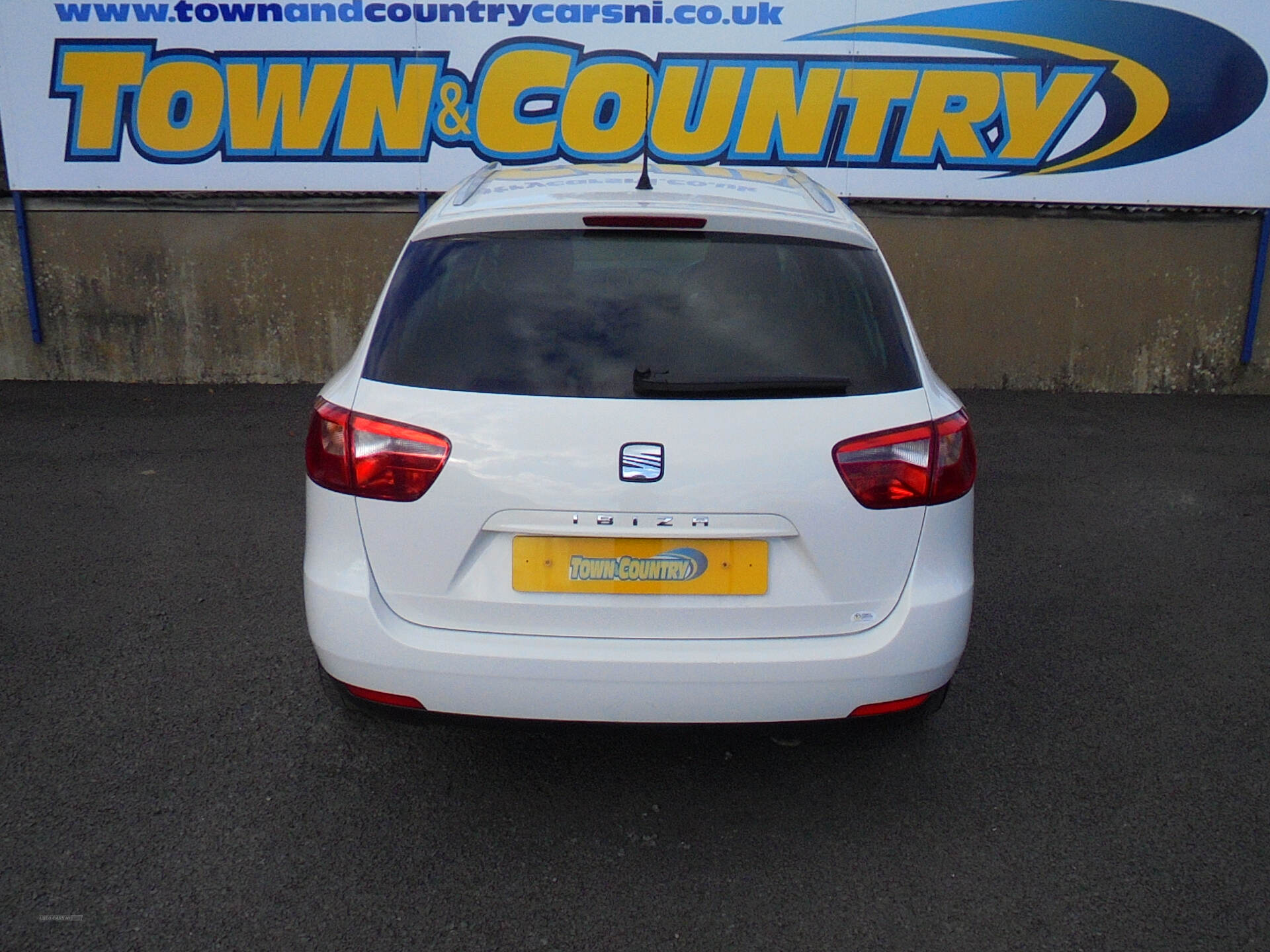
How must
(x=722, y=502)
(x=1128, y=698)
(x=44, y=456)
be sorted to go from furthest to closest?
(x=44, y=456)
(x=1128, y=698)
(x=722, y=502)

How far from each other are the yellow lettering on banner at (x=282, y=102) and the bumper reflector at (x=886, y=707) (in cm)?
646

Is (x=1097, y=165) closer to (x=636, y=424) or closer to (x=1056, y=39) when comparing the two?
(x=1056, y=39)

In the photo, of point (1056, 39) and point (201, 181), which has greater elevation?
point (1056, 39)

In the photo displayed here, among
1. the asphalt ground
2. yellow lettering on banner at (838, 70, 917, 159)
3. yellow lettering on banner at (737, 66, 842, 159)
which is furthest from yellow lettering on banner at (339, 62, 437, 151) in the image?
the asphalt ground

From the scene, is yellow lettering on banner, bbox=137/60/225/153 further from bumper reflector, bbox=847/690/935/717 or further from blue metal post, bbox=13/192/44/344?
bumper reflector, bbox=847/690/935/717

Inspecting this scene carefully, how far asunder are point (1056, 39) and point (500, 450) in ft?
22.4

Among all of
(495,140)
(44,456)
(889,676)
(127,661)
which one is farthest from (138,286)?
(889,676)

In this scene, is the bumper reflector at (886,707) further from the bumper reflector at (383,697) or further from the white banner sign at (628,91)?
the white banner sign at (628,91)

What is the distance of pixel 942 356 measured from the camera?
8508mm

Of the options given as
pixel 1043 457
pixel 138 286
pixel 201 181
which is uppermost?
pixel 201 181

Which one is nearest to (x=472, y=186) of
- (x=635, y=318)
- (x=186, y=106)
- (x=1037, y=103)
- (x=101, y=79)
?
(x=635, y=318)

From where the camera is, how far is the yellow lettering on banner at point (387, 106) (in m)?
7.98

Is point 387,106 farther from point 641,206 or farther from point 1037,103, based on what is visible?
point 641,206

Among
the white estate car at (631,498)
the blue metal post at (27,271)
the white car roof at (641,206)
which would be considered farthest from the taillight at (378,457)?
the blue metal post at (27,271)
